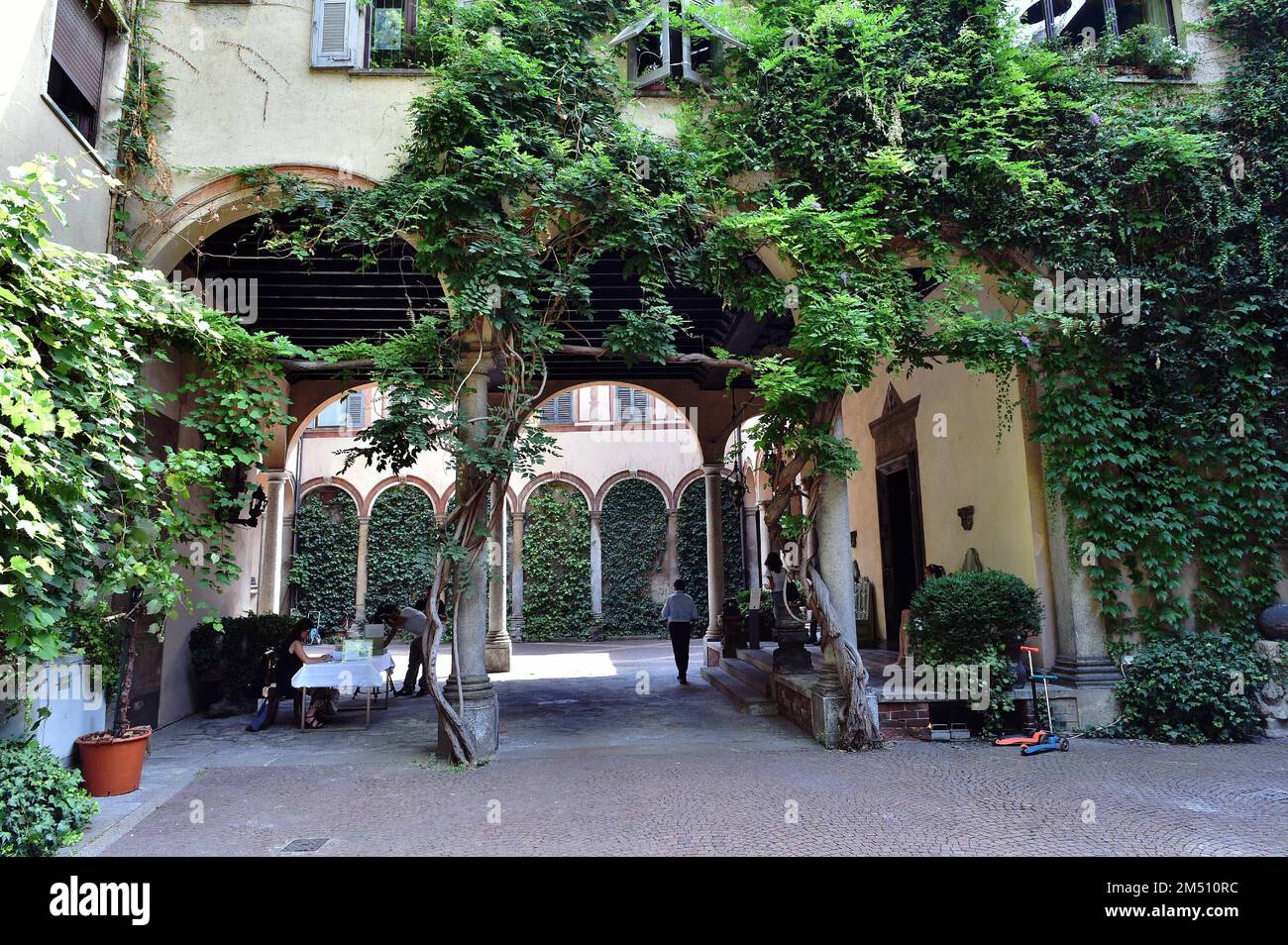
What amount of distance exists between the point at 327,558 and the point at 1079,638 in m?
17.0

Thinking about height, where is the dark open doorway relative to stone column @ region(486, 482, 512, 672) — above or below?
Answer: above

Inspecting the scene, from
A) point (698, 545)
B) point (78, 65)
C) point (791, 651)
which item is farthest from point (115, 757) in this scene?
point (698, 545)

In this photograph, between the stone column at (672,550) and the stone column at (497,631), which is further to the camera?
the stone column at (672,550)

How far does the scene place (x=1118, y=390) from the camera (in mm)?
7645

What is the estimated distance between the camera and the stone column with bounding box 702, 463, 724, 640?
508 inches

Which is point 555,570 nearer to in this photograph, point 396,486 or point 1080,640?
point 396,486

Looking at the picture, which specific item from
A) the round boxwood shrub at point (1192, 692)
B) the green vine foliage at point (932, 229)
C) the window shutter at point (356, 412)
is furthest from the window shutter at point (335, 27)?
the window shutter at point (356, 412)

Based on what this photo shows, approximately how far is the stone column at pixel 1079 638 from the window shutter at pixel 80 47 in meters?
9.29

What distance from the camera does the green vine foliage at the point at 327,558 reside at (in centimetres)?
1936

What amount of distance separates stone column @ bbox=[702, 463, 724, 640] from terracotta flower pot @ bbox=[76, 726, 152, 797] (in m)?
8.46

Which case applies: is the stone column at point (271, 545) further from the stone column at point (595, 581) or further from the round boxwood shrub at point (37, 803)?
the round boxwood shrub at point (37, 803)

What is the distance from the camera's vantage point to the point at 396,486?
19.9 meters

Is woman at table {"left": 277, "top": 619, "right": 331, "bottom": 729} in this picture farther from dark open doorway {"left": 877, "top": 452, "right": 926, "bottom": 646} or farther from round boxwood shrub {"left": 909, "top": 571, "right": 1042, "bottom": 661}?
dark open doorway {"left": 877, "top": 452, "right": 926, "bottom": 646}

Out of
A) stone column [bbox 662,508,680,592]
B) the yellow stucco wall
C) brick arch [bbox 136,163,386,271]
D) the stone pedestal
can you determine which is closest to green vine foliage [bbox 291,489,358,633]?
stone column [bbox 662,508,680,592]
